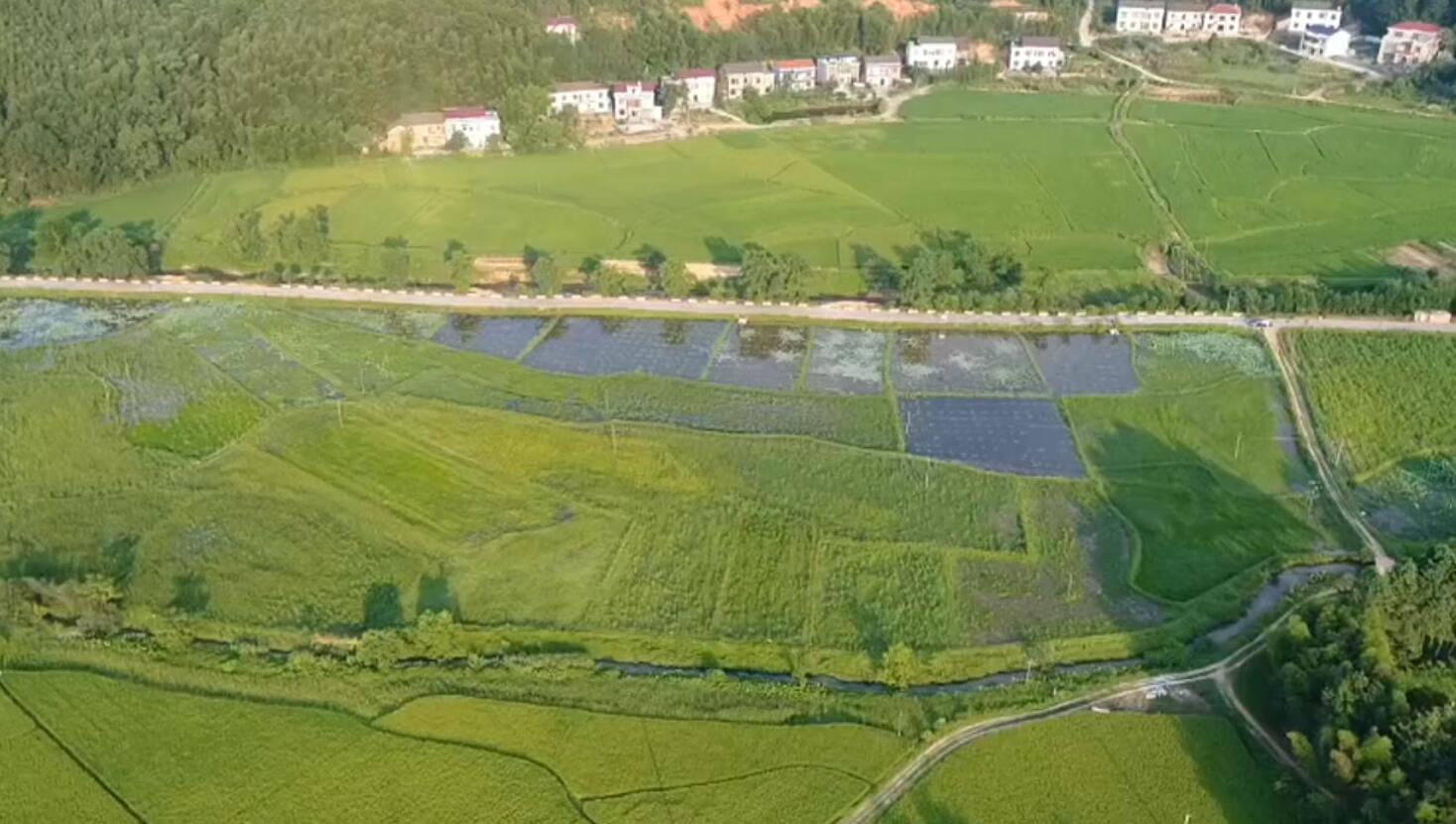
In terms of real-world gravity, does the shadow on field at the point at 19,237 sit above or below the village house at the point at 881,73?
below

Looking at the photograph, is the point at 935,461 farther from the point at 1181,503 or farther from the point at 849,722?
the point at 849,722

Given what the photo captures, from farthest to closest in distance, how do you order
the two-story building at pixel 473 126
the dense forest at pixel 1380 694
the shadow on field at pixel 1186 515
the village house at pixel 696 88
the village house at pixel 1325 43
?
the village house at pixel 1325 43 → the village house at pixel 696 88 → the two-story building at pixel 473 126 → the shadow on field at pixel 1186 515 → the dense forest at pixel 1380 694

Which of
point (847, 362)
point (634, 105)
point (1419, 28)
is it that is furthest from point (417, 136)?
point (1419, 28)

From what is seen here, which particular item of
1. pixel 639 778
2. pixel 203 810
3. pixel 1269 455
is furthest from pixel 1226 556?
pixel 203 810

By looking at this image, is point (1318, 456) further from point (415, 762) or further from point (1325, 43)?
point (1325, 43)

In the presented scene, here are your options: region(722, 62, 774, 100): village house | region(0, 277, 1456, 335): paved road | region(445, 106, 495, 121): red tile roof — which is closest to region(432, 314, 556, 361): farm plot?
region(0, 277, 1456, 335): paved road

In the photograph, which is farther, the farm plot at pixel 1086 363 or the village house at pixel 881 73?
the village house at pixel 881 73

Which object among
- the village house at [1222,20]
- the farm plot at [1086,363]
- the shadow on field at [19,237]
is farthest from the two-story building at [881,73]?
the shadow on field at [19,237]

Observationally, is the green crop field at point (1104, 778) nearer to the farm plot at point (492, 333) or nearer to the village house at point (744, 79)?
the farm plot at point (492, 333)
